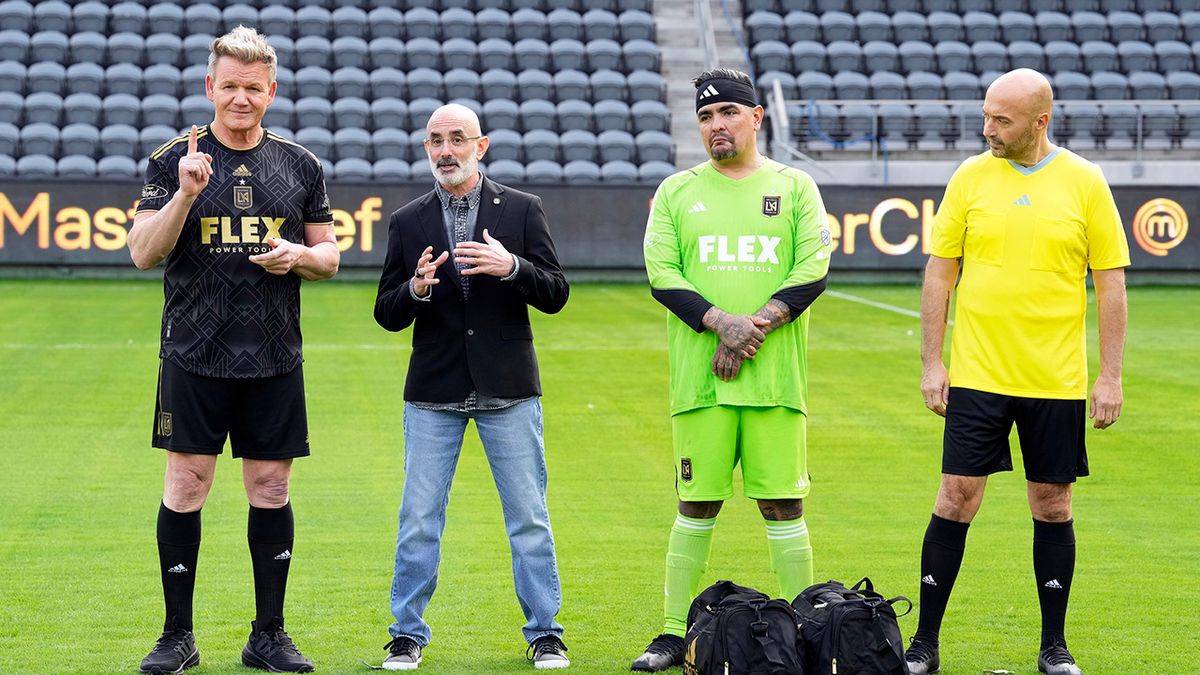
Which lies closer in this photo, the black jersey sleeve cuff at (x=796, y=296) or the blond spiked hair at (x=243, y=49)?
the blond spiked hair at (x=243, y=49)

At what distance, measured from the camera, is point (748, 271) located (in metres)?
5.77

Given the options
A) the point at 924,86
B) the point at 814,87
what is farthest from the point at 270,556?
the point at 924,86

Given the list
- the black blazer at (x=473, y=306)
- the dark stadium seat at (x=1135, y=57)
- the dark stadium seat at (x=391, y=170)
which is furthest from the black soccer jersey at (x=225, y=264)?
the dark stadium seat at (x=1135, y=57)

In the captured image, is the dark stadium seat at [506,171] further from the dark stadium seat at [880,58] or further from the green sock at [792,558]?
the green sock at [792,558]

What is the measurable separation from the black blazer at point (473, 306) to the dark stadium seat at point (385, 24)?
22730mm

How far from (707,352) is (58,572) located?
3286mm

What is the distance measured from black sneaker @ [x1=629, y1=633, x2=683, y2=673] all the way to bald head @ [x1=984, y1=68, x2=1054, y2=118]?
227 centimetres

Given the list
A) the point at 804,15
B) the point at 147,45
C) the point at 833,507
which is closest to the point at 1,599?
the point at 833,507

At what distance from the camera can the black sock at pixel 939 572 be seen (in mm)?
A: 5840

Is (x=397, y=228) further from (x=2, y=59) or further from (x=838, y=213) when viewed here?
(x=2, y=59)

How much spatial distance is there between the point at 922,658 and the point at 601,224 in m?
17.4

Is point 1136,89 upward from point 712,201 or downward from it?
upward

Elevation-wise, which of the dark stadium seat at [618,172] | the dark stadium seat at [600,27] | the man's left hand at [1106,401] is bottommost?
the man's left hand at [1106,401]

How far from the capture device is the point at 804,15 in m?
28.7
